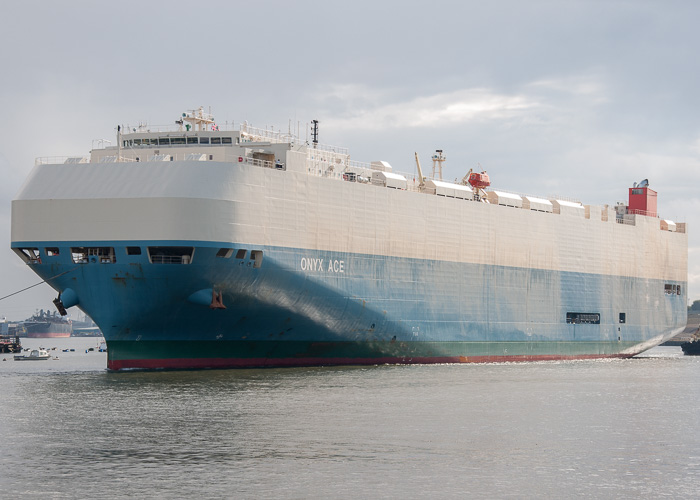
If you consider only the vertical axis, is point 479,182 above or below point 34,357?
above

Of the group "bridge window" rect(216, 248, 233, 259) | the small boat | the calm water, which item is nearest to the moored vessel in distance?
"bridge window" rect(216, 248, 233, 259)

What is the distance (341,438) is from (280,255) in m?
19.2

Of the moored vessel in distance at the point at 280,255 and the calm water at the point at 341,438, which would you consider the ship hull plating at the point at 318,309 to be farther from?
the calm water at the point at 341,438

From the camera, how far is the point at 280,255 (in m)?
44.2

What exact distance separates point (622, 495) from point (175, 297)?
1011 inches

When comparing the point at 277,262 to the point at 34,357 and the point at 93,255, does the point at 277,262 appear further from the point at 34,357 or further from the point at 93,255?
the point at 34,357

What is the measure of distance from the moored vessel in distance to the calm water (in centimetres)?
320

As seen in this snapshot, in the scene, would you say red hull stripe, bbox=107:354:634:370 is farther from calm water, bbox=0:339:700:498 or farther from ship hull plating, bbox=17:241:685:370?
calm water, bbox=0:339:700:498

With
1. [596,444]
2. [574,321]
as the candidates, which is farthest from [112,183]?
[574,321]

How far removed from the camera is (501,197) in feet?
197

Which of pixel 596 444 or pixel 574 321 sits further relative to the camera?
pixel 574 321

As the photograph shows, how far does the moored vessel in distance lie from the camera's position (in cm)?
4178

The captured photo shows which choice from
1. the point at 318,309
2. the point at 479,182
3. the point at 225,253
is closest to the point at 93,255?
the point at 225,253

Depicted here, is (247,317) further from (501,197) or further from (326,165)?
(501,197)
